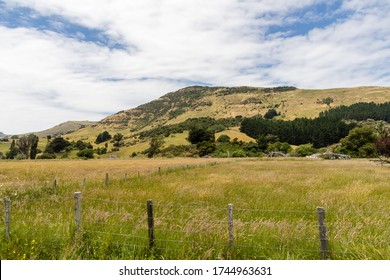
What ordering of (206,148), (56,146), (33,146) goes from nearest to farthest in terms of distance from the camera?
(206,148)
(33,146)
(56,146)

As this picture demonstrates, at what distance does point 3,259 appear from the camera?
694 centimetres

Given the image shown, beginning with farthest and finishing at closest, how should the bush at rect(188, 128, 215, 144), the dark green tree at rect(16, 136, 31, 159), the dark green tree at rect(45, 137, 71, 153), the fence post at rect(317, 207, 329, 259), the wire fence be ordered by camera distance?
the dark green tree at rect(45, 137, 71, 153) < the bush at rect(188, 128, 215, 144) < the dark green tree at rect(16, 136, 31, 159) < the wire fence < the fence post at rect(317, 207, 329, 259)

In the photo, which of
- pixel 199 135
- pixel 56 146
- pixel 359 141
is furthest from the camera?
pixel 56 146

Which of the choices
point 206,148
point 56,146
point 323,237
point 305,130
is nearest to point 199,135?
point 206,148

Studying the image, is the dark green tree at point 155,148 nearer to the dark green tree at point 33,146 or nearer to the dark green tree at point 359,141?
the dark green tree at point 33,146

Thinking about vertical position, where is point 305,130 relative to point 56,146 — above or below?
above

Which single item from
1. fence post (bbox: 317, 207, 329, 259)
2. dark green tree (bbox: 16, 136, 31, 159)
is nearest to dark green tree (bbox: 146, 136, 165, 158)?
dark green tree (bbox: 16, 136, 31, 159)

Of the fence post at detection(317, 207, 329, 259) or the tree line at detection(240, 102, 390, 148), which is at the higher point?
the tree line at detection(240, 102, 390, 148)

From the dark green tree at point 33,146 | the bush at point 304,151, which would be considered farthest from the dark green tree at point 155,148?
the bush at point 304,151

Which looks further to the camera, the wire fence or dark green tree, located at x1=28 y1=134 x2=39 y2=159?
dark green tree, located at x1=28 y1=134 x2=39 y2=159

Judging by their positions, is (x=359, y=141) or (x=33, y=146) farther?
(x=33, y=146)

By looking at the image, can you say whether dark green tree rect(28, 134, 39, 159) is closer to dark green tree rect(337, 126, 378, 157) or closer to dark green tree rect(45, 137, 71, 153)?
dark green tree rect(45, 137, 71, 153)

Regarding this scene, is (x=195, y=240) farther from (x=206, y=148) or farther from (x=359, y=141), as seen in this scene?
(x=206, y=148)
